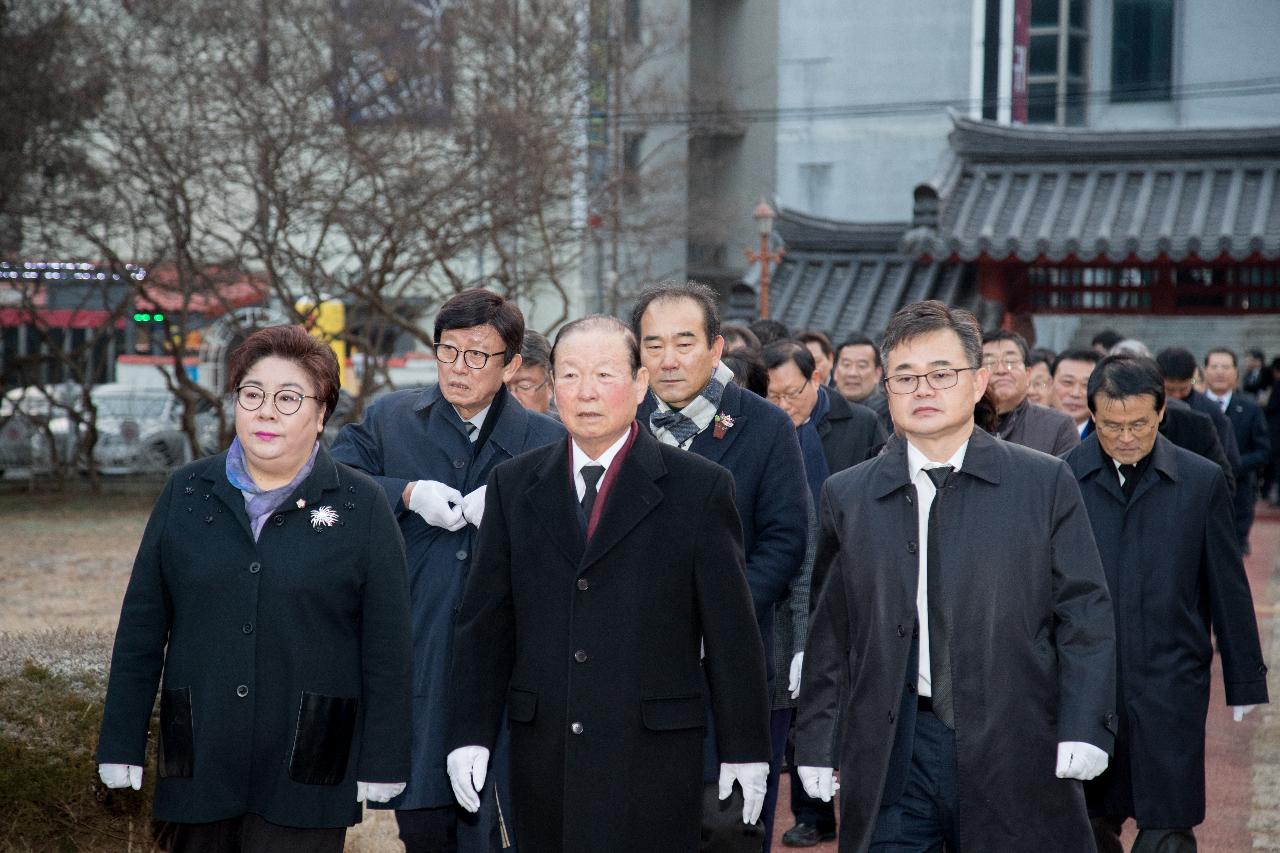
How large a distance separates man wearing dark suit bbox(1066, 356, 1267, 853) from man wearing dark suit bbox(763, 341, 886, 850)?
1.04 meters

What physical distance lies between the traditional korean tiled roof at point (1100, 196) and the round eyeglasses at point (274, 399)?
12480 mm

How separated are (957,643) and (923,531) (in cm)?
30

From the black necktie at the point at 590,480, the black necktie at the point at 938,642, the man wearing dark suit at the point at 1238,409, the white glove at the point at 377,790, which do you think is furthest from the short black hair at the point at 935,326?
the man wearing dark suit at the point at 1238,409

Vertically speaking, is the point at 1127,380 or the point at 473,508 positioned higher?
the point at 1127,380

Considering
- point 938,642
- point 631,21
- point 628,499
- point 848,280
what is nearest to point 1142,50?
point 631,21

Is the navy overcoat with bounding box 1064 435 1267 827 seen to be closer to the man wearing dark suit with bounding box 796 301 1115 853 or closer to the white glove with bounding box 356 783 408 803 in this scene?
the man wearing dark suit with bounding box 796 301 1115 853

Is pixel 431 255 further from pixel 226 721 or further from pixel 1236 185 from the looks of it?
pixel 226 721

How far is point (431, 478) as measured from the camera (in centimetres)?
495

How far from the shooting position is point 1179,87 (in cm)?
2638

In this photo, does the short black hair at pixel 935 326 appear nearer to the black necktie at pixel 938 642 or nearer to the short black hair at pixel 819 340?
the black necktie at pixel 938 642

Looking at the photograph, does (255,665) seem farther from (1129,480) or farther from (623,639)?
(1129,480)

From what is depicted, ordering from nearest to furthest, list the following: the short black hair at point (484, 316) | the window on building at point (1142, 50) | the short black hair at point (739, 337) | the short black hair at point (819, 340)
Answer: the short black hair at point (484, 316) → the short black hair at point (739, 337) → the short black hair at point (819, 340) → the window on building at point (1142, 50)

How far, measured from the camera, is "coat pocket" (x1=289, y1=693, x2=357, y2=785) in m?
3.96

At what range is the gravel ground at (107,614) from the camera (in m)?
6.21
